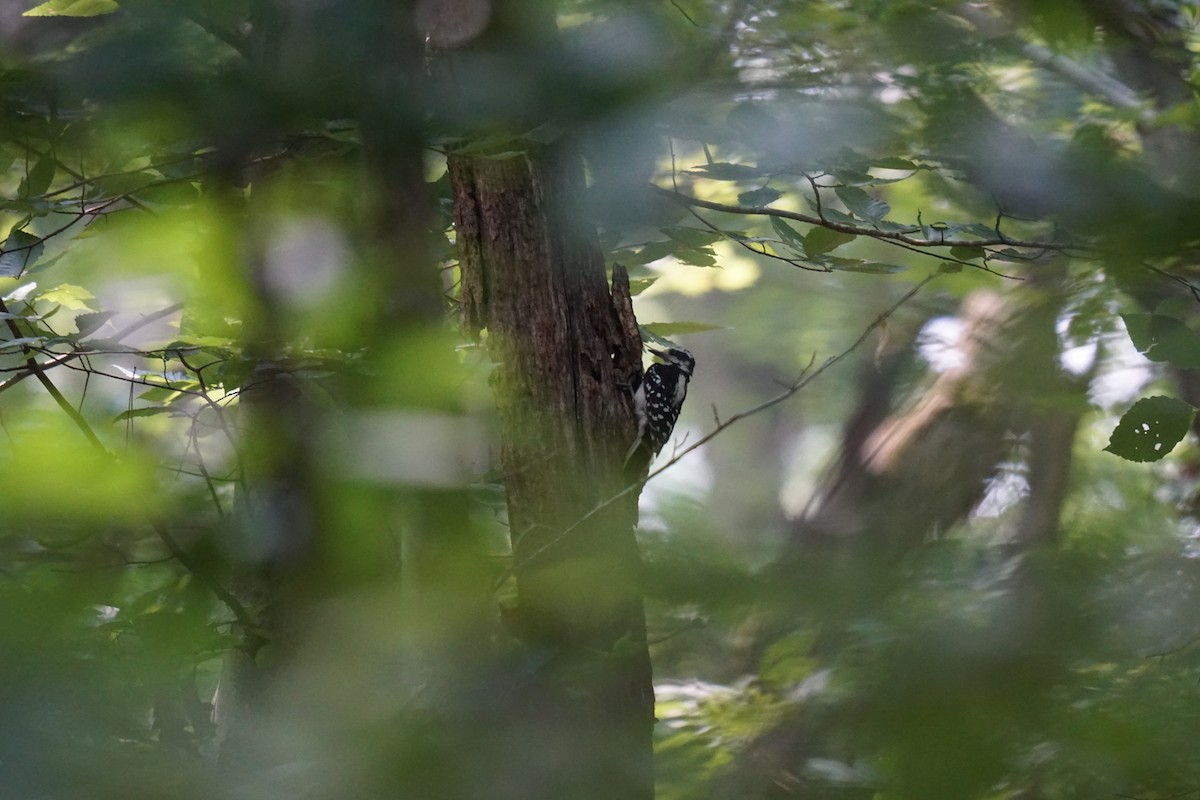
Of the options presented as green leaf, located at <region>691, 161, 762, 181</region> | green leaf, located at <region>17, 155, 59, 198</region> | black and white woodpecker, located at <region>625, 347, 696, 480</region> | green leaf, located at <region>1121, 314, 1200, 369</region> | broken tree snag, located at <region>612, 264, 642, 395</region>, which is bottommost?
black and white woodpecker, located at <region>625, 347, 696, 480</region>

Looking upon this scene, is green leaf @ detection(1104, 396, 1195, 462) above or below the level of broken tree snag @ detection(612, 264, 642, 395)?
above

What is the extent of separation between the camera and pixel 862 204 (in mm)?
1438

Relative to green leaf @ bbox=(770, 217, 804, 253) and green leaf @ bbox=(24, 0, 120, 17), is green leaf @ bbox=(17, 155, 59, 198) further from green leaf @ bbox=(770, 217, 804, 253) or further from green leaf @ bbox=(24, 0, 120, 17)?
green leaf @ bbox=(770, 217, 804, 253)

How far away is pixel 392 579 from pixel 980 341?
2.52 feet

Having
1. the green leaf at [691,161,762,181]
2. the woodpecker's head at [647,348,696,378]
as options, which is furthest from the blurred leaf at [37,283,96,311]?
the woodpecker's head at [647,348,696,378]

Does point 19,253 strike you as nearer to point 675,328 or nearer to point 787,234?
point 787,234

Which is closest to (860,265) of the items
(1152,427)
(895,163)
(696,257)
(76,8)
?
(696,257)

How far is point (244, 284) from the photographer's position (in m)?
0.77

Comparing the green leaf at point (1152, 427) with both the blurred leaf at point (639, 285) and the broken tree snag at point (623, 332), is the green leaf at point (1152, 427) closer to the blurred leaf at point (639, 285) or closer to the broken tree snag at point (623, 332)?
the broken tree snag at point (623, 332)

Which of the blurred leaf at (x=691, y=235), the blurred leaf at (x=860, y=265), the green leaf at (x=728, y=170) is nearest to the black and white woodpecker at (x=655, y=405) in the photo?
the blurred leaf at (x=691, y=235)

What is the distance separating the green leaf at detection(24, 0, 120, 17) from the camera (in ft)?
3.33

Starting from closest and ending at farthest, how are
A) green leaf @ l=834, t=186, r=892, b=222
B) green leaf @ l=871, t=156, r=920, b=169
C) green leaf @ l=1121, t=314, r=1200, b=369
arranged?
green leaf @ l=1121, t=314, r=1200, b=369
green leaf @ l=871, t=156, r=920, b=169
green leaf @ l=834, t=186, r=892, b=222

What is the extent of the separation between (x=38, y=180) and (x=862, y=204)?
119 centimetres

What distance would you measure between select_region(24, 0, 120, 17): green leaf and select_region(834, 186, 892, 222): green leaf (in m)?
0.99
